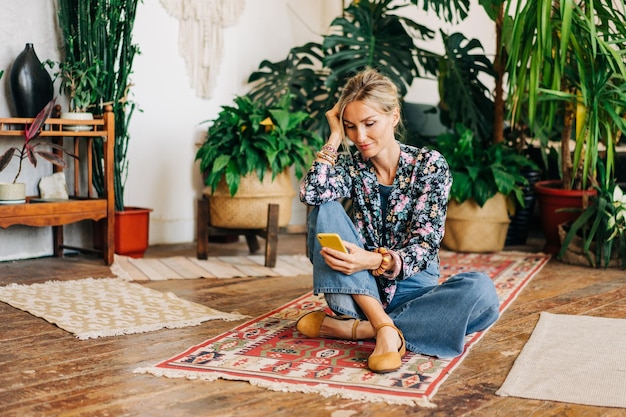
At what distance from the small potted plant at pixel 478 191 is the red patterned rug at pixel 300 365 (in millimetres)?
1816

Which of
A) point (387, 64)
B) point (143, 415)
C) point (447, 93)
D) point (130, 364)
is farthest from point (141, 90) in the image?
point (143, 415)

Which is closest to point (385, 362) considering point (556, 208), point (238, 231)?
point (238, 231)

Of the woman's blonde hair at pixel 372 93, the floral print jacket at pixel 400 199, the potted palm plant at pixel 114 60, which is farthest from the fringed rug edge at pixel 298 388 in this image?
the potted palm plant at pixel 114 60

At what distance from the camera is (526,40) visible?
12.3 feet

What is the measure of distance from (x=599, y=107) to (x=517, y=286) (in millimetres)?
1080

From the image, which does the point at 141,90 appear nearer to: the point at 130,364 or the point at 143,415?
the point at 130,364

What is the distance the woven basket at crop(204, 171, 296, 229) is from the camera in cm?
377

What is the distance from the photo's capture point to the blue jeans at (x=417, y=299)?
7.04 feet

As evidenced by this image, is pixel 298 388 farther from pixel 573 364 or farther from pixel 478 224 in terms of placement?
pixel 478 224

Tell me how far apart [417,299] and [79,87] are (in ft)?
7.07

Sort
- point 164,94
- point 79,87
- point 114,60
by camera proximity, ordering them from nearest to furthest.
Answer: point 79,87
point 114,60
point 164,94

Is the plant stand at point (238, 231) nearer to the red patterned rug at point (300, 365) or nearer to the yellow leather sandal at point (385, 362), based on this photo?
the red patterned rug at point (300, 365)

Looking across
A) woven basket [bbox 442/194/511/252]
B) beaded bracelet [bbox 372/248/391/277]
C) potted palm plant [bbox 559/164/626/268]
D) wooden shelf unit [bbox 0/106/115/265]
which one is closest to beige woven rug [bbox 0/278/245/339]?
wooden shelf unit [bbox 0/106/115/265]

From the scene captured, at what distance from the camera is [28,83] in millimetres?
3477
